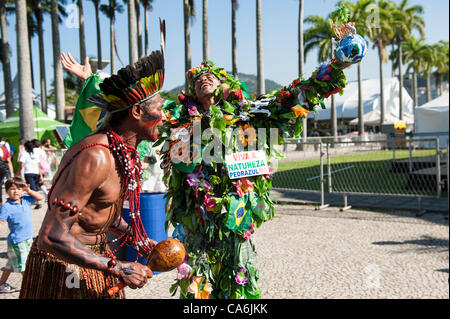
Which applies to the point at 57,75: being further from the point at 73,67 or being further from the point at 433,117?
the point at 73,67

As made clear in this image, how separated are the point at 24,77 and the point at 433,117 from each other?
53.1 ft

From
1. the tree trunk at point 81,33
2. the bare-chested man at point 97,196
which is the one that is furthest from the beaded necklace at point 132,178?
the tree trunk at point 81,33

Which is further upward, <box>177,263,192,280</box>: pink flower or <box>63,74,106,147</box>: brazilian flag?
<box>63,74,106,147</box>: brazilian flag

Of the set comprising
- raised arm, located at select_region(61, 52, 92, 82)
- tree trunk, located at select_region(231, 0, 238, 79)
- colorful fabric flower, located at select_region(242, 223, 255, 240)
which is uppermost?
tree trunk, located at select_region(231, 0, 238, 79)

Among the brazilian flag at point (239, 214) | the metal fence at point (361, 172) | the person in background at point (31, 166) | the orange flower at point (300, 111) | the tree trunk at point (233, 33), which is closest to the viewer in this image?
the orange flower at point (300, 111)

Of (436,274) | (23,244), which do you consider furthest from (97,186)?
(436,274)

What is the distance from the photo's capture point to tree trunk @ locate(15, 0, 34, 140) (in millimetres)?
13375

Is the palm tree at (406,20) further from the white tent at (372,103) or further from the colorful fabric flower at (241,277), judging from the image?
the colorful fabric flower at (241,277)

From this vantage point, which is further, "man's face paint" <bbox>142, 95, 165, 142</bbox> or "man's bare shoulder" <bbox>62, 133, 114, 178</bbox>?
"man's face paint" <bbox>142, 95, 165, 142</bbox>

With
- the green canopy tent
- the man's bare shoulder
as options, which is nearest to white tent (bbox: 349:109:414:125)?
the green canopy tent

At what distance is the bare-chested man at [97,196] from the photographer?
176cm

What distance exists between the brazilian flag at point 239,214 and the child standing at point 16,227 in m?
→ 2.95

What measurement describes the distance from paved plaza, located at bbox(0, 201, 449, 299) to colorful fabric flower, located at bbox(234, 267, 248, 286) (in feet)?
4.31

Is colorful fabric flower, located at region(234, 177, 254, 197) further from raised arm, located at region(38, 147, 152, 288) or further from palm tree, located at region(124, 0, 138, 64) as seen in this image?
palm tree, located at region(124, 0, 138, 64)
